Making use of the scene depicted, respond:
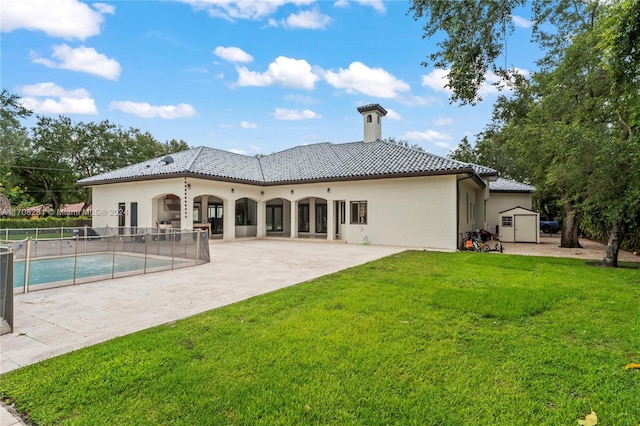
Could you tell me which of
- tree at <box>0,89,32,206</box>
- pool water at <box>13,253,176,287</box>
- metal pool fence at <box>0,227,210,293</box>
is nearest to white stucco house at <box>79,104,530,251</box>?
metal pool fence at <box>0,227,210,293</box>

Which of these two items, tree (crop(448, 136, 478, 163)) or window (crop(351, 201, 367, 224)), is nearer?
window (crop(351, 201, 367, 224))

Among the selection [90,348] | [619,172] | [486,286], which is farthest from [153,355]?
[619,172]

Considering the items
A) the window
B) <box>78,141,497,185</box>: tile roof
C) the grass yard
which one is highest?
<box>78,141,497,185</box>: tile roof

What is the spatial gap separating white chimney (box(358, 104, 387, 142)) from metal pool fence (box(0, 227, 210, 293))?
1384 centimetres

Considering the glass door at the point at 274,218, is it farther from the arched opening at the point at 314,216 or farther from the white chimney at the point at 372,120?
the white chimney at the point at 372,120

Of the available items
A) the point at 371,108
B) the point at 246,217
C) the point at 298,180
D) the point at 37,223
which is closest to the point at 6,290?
the point at 298,180

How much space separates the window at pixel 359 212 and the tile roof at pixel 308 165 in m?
1.48

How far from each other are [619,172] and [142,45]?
16475 millimetres

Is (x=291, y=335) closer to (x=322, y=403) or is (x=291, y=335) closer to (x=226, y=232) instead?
(x=322, y=403)

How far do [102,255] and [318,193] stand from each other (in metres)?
11.3

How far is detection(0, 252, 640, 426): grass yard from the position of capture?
8.40ft

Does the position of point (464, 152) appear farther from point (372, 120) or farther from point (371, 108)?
point (371, 108)

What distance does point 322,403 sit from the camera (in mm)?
2662

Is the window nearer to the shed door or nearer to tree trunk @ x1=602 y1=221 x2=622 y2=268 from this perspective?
the shed door
